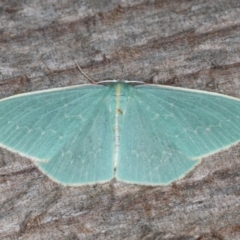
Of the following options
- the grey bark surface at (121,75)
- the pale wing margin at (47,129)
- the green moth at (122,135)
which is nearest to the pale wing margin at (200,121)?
the green moth at (122,135)

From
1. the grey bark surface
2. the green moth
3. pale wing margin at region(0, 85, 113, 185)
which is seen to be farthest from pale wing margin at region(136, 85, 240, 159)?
pale wing margin at region(0, 85, 113, 185)

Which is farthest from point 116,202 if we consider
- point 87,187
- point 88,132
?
point 88,132

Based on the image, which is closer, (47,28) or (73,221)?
(73,221)

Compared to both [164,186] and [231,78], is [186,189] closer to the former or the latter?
[164,186]

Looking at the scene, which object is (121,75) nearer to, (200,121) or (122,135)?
(122,135)

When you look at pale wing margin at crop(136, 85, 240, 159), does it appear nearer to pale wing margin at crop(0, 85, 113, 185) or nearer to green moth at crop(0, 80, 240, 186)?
green moth at crop(0, 80, 240, 186)

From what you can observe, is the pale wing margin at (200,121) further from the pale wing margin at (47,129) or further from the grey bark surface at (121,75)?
the pale wing margin at (47,129)

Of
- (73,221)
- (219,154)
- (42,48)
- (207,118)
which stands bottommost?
(73,221)
